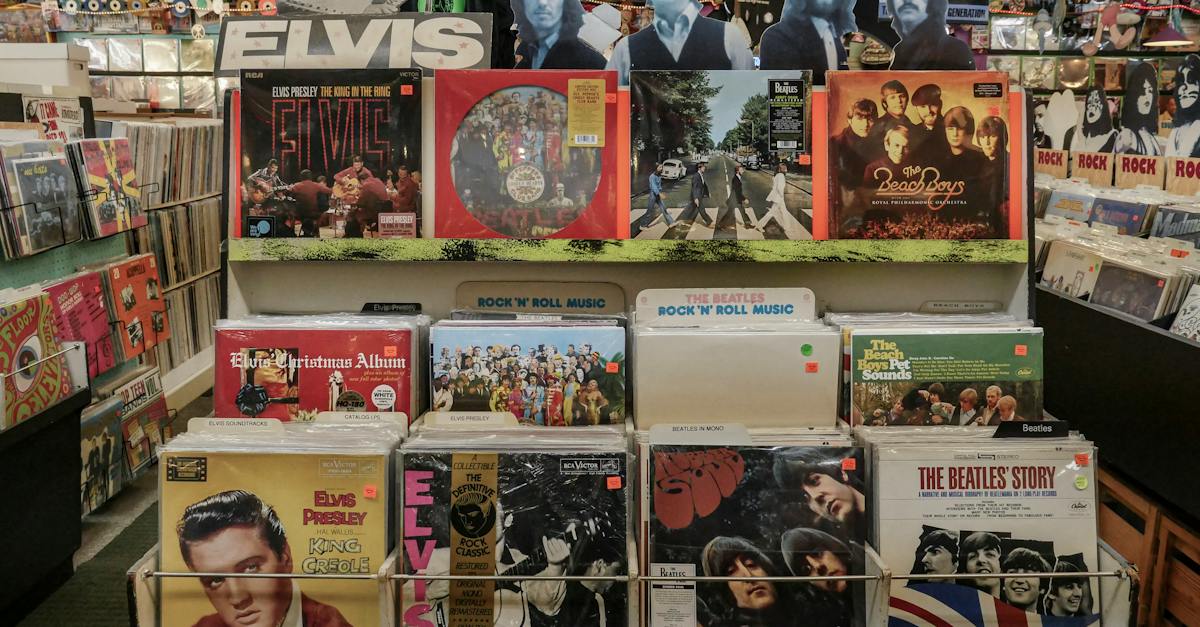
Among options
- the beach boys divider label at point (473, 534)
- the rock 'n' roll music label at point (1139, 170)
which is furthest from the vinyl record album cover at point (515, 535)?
the rock 'n' roll music label at point (1139, 170)

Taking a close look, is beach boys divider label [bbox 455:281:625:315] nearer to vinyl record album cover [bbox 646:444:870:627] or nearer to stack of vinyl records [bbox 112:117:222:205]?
vinyl record album cover [bbox 646:444:870:627]

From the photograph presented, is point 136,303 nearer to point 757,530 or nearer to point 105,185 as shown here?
point 105,185

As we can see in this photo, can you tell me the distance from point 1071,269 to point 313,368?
267 centimetres

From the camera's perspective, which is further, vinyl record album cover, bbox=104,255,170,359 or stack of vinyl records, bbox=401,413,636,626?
vinyl record album cover, bbox=104,255,170,359

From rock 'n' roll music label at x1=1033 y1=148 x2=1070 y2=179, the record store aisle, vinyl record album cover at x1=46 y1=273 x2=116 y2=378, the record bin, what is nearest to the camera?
the record bin

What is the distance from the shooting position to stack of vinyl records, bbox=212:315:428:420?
69.6 inches

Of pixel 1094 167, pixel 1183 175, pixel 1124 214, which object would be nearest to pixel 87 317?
pixel 1124 214

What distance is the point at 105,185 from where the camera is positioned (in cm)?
367

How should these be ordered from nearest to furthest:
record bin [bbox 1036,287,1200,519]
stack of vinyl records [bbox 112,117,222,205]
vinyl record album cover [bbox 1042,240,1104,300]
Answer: record bin [bbox 1036,287,1200,519]
vinyl record album cover [bbox 1042,240,1104,300]
stack of vinyl records [bbox 112,117,222,205]

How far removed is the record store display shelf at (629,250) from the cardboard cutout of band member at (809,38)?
427 mm

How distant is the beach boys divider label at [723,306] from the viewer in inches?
71.3

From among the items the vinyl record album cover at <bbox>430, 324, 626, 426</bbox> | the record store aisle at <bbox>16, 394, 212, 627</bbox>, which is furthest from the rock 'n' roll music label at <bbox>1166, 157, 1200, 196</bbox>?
the record store aisle at <bbox>16, 394, 212, 627</bbox>

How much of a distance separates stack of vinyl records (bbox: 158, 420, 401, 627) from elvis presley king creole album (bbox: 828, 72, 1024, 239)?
3.24 ft

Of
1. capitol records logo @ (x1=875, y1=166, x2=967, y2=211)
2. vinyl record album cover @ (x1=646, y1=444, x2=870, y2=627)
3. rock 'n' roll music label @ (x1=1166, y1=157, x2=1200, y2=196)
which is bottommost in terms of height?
vinyl record album cover @ (x1=646, y1=444, x2=870, y2=627)
